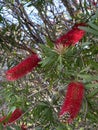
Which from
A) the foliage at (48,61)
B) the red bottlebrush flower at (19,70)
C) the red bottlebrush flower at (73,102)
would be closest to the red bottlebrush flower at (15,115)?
the foliage at (48,61)

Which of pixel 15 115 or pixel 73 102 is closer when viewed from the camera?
pixel 73 102

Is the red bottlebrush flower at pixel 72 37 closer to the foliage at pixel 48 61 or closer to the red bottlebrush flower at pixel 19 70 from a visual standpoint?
the foliage at pixel 48 61

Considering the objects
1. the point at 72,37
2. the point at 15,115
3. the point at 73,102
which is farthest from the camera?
the point at 15,115

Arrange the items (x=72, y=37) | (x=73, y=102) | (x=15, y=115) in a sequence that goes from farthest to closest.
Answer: (x=15, y=115)
(x=72, y=37)
(x=73, y=102)

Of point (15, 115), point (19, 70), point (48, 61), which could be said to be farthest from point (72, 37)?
point (15, 115)

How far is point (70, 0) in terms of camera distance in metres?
2.98

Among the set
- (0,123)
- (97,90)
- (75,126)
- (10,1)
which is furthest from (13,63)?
(97,90)

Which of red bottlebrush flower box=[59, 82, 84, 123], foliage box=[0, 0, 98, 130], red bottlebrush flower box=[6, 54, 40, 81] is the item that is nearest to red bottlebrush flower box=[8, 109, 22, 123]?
foliage box=[0, 0, 98, 130]

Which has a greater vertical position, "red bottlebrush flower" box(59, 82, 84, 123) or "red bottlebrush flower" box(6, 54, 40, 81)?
"red bottlebrush flower" box(6, 54, 40, 81)

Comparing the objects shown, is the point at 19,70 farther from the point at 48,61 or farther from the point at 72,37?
the point at 72,37

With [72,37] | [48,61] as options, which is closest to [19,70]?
[48,61]

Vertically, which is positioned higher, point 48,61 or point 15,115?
point 48,61

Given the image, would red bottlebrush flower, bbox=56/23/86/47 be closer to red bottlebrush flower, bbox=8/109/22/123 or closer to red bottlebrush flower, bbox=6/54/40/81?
red bottlebrush flower, bbox=6/54/40/81

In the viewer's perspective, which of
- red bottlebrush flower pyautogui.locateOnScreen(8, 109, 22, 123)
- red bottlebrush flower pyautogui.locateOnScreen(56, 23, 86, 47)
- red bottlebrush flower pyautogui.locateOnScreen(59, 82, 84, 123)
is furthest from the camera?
red bottlebrush flower pyautogui.locateOnScreen(8, 109, 22, 123)
